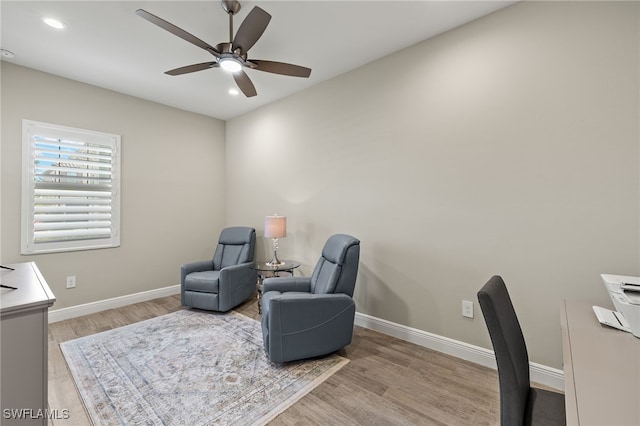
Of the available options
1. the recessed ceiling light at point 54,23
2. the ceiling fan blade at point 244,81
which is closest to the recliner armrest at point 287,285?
the ceiling fan blade at point 244,81

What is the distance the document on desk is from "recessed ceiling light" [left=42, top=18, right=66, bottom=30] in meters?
4.13

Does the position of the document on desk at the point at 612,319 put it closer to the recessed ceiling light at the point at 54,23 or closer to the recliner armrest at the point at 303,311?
the recliner armrest at the point at 303,311

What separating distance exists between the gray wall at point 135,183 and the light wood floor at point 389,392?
101cm

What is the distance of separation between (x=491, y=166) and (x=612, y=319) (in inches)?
49.1

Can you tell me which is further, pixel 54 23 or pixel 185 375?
pixel 54 23

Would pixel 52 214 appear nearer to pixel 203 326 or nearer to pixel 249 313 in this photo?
pixel 203 326

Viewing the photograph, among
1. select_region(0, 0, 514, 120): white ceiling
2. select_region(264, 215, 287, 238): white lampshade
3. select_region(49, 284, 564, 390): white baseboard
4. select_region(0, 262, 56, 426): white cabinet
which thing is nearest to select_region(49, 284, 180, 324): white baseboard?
select_region(49, 284, 564, 390): white baseboard

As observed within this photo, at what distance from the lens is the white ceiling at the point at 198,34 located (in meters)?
2.10

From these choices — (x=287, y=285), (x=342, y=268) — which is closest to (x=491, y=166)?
(x=342, y=268)

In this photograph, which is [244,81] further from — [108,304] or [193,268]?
[108,304]

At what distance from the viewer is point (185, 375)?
2.12m

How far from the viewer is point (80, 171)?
3312 mm

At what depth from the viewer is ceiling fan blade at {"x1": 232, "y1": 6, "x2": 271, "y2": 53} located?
67.4 inches

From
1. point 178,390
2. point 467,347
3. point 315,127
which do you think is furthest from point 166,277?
point 467,347
